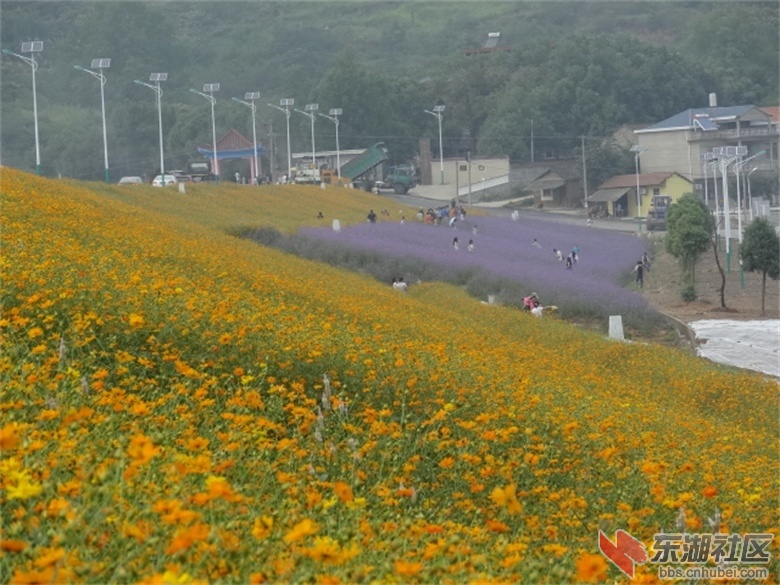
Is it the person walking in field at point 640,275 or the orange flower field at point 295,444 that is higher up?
the orange flower field at point 295,444

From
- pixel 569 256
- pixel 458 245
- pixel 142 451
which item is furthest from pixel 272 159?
pixel 142 451

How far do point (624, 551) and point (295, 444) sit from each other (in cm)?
157

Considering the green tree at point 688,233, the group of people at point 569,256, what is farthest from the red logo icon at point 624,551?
the group of people at point 569,256

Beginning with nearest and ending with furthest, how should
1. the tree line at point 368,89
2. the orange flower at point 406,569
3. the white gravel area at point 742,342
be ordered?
the orange flower at point 406,569 → the white gravel area at point 742,342 → the tree line at point 368,89

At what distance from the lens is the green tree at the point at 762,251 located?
104 feet

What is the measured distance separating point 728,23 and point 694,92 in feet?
64.7

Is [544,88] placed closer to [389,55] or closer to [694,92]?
[694,92]

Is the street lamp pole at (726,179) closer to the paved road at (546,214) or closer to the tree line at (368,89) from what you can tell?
the paved road at (546,214)

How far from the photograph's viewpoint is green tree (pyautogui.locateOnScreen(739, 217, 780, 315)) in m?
31.7

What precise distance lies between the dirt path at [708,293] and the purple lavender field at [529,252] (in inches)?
37.2

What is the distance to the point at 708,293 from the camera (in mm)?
34281

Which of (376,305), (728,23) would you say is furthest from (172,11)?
(376,305)

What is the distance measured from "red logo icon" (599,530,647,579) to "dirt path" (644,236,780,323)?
74.4 feet

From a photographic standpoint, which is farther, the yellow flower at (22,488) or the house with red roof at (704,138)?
the house with red roof at (704,138)
